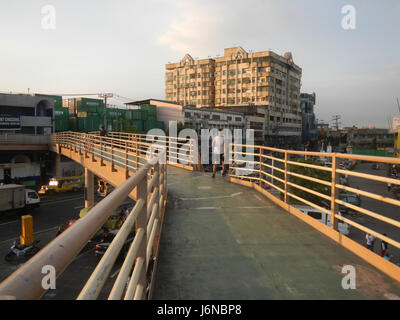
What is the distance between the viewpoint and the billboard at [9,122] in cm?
3800

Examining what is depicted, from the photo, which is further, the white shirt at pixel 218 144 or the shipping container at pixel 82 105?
the shipping container at pixel 82 105

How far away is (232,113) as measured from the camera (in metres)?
64.4

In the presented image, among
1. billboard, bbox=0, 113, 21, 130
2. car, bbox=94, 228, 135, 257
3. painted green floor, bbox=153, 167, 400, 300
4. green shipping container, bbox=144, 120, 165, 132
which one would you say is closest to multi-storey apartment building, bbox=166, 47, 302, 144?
green shipping container, bbox=144, 120, 165, 132

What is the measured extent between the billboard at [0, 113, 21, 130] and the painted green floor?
1547 inches

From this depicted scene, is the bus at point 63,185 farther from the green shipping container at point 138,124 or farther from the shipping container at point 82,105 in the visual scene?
the green shipping container at point 138,124

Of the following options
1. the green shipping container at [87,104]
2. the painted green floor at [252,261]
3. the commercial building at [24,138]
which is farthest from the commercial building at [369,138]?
the painted green floor at [252,261]

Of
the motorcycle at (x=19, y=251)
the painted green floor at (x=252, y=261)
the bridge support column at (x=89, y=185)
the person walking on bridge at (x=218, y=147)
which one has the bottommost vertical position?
the motorcycle at (x=19, y=251)

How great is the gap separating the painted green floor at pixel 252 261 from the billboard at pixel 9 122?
39284 millimetres

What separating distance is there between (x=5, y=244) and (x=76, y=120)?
31673 millimetres

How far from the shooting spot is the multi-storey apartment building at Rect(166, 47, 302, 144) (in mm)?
79000

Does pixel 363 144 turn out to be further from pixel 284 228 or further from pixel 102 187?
pixel 284 228

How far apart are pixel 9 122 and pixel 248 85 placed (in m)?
58.7
